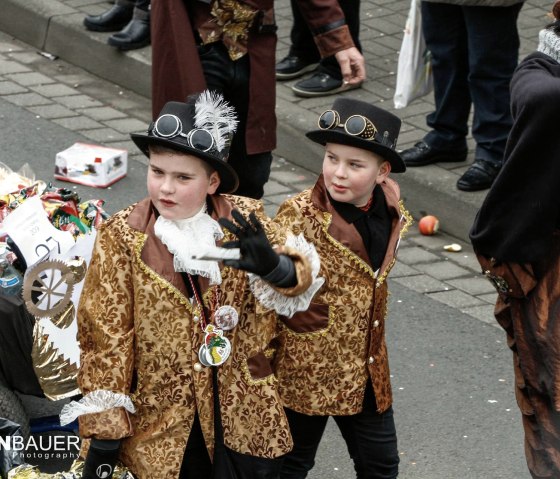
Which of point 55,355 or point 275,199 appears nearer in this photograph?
point 55,355

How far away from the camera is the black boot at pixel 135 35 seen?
28.5ft

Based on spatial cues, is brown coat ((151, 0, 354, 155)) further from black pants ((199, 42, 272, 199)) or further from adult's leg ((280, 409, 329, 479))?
adult's leg ((280, 409, 329, 479))

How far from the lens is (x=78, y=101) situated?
8.38 m

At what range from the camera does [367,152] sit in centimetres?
395

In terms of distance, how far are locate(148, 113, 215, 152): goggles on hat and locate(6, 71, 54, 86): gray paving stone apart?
5185 millimetres

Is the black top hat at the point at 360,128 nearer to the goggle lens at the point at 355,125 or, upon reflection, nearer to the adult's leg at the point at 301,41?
the goggle lens at the point at 355,125

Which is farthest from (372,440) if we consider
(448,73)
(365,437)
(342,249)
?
(448,73)

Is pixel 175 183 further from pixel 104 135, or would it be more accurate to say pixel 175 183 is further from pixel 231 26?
pixel 104 135

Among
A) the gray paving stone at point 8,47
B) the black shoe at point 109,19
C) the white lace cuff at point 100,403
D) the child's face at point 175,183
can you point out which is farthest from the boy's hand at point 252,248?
the gray paving stone at point 8,47

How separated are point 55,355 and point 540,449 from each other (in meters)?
1.81

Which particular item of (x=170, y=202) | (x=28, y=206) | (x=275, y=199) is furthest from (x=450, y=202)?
(x=170, y=202)

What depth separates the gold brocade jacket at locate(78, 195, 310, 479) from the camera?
3564 mm

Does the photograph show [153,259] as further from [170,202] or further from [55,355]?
[55,355]

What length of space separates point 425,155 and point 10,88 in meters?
2.96
